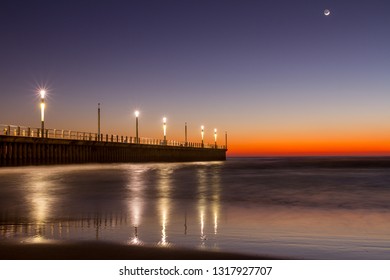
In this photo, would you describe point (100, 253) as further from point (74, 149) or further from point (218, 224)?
point (74, 149)

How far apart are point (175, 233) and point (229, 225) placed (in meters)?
1.88

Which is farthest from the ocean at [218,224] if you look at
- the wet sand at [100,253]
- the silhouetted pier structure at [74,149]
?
the silhouetted pier structure at [74,149]

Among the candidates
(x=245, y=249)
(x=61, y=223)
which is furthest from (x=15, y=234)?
(x=245, y=249)

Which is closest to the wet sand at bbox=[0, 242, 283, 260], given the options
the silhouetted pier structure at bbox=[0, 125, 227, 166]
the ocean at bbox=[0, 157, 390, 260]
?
the ocean at bbox=[0, 157, 390, 260]

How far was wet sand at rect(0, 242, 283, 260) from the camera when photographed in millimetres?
6277

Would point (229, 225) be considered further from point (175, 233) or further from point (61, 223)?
point (61, 223)

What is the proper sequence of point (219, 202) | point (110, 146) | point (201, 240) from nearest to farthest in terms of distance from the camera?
1. point (201, 240)
2. point (219, 202)
3. point (110, 146)

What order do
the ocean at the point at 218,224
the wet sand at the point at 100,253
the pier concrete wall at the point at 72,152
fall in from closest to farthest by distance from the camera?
the wet sand at the point at 100,253, the ocean at the point at 218,224, the pier concrete wall at the point at 72,152

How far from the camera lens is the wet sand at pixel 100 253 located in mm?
6277

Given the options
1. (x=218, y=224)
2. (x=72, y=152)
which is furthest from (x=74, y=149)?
(x=218, y=224)

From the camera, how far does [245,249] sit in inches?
280

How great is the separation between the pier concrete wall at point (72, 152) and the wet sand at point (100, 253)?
3599 cm

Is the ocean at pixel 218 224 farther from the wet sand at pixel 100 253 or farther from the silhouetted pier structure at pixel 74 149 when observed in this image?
the silhouetted pier structure at pixel 74 149

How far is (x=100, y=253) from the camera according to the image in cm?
656
